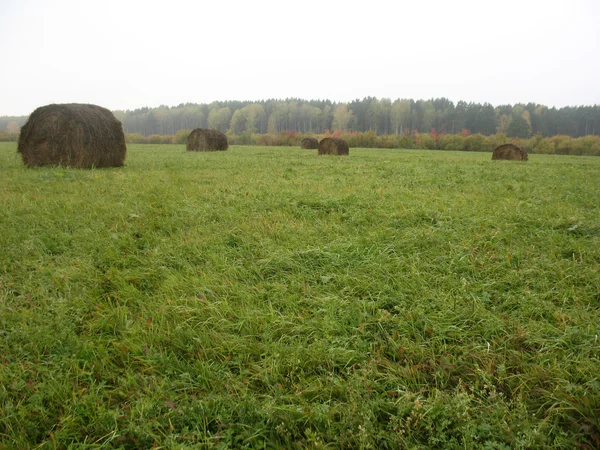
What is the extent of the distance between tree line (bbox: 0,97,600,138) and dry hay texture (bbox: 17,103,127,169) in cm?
A: 7438

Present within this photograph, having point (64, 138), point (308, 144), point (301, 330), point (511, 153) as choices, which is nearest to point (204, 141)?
point (308, 144)

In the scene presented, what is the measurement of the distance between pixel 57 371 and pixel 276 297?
1.54 m

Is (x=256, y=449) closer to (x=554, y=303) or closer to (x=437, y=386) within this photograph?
(x=437, y=386)

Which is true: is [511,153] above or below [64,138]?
above

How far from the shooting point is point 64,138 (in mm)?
10328

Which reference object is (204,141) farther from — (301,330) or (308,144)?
(301,330)

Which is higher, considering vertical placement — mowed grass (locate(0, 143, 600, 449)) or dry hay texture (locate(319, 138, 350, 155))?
dry hay texture (locate(319, 138, 350, 155))

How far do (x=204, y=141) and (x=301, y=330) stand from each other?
2288 centimetres

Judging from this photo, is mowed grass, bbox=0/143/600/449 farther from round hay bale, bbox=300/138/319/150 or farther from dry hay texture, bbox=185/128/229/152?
round hay bale, bbox=300/138/319/150

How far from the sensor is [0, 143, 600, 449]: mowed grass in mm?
1682

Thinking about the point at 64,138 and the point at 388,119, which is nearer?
the point at 64,138

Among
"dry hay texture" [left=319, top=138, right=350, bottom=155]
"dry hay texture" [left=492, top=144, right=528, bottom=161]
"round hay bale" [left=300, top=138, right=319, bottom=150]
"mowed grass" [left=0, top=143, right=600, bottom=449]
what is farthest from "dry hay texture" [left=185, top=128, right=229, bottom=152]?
"mowed grass" [left=0, top=143, right=600, bottom=449]

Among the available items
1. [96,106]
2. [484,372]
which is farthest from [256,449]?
[96,106]

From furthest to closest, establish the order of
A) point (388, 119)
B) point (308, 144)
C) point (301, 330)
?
point (388, 119), point (308, 144), point (301, 330)
